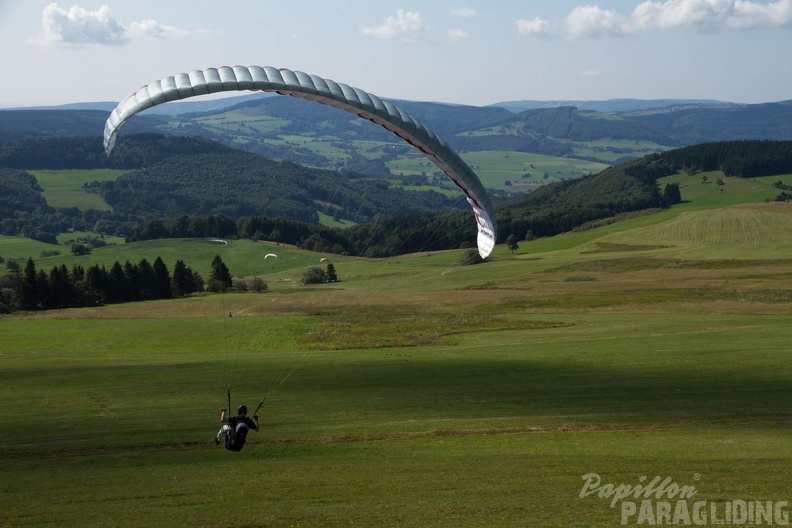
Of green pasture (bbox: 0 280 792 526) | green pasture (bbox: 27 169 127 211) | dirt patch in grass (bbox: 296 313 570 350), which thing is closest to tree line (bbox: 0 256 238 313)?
dirt patch in grass (bbox: 296 313 570 350)

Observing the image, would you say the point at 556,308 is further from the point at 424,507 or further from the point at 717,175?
the point at 717,175

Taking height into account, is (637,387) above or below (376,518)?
below

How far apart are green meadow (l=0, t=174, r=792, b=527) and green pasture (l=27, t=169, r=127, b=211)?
80.2 m

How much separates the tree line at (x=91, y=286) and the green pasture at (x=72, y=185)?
69.1 m

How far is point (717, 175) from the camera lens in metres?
148

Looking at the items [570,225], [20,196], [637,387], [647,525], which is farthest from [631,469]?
[20,196]

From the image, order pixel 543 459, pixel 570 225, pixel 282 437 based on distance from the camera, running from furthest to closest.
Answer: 1. pixel 570 225
2. pixel 282 437
3. pixel 543 459

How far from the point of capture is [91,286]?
61094mm

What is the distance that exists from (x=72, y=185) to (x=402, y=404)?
13425 centimetres

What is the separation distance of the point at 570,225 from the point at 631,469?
104m

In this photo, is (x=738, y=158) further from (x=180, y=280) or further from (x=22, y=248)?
(x=22, y=248)

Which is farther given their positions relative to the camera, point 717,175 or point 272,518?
point 717,175

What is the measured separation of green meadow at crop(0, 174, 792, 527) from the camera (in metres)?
14.8

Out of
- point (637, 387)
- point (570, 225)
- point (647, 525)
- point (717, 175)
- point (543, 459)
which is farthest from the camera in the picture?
point (717, 175)
